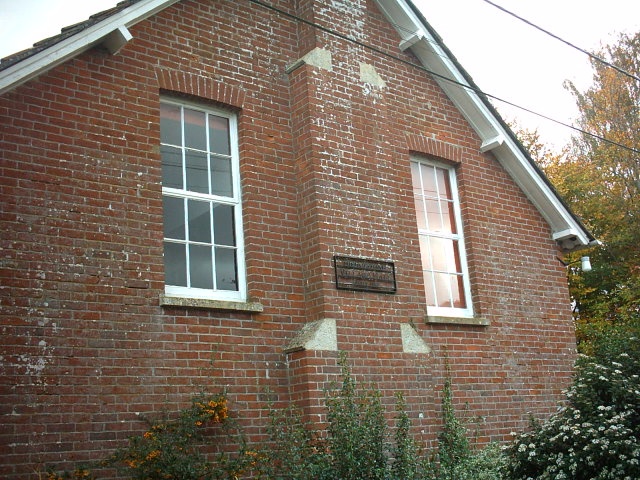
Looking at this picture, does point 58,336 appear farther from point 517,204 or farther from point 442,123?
point 517,204

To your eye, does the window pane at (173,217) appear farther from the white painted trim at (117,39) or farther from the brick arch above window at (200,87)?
the white painted trim at (117,39)

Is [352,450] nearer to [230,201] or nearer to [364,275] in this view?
[364,275]

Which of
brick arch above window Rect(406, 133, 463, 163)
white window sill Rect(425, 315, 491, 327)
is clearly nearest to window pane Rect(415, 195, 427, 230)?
brick arch above window Rect(406, 133, 463, 163)

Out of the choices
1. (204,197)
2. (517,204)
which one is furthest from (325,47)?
(517,204)

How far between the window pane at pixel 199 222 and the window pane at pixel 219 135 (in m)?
0.77

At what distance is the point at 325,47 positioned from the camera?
33.5ft

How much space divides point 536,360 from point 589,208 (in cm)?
1574

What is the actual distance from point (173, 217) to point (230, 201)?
804mm

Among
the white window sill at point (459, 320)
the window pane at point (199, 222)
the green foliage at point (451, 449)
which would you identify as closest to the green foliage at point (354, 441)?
the green foliage at point (451, 449)

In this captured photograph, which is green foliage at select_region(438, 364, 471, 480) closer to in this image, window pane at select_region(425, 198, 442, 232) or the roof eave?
window pane at select_region(425, 198, 442, 232)

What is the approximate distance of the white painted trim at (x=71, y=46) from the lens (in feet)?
24.7

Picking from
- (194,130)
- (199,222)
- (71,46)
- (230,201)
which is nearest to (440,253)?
(230,201)

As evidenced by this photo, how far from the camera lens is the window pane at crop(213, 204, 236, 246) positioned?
29.6ft

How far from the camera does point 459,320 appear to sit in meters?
10.7
